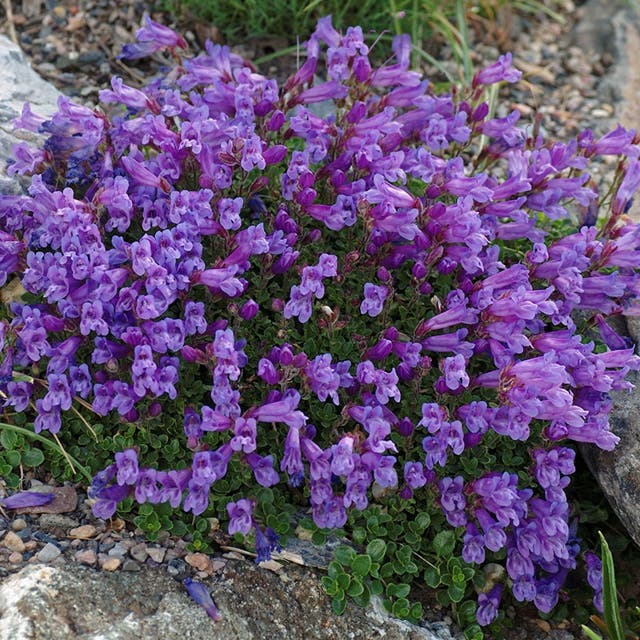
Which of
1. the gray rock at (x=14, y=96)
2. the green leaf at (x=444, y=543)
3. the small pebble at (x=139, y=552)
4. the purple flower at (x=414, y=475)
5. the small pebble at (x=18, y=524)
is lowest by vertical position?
the small pebble at (x=18, y=524)

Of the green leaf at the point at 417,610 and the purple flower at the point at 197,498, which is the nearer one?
the purple flower at the point at 197,498

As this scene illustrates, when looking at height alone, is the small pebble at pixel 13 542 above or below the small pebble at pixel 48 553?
below

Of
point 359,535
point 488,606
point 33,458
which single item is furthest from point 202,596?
point 488,606

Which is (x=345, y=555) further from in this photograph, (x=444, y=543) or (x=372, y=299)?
(x=372, y=299)

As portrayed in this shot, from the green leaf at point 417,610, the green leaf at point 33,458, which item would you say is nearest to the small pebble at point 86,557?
the green leaf at point 33,458

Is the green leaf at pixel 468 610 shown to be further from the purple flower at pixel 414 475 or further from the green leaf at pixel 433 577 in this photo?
the purple flower at pixel 414 475

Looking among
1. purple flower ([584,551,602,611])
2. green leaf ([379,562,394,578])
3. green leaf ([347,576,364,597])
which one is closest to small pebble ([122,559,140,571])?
green leaf ([347,576,364,597])

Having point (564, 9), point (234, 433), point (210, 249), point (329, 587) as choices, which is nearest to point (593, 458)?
point (329, 587)
